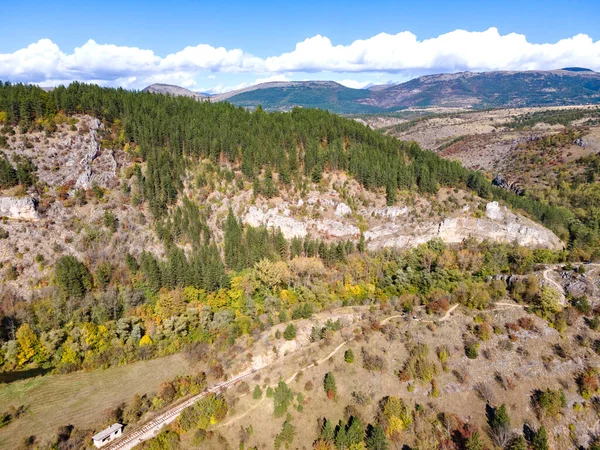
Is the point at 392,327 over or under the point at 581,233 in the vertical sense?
under

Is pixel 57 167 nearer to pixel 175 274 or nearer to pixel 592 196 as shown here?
pixel 175 274

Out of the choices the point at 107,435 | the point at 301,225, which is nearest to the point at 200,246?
the point at 301,225

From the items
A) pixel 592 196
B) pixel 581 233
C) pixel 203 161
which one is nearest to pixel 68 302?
pixel 203 161

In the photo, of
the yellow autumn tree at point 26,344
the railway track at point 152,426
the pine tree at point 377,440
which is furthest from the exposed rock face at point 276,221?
the pine tree at point 377,440

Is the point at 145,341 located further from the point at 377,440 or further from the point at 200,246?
the point at 377,440

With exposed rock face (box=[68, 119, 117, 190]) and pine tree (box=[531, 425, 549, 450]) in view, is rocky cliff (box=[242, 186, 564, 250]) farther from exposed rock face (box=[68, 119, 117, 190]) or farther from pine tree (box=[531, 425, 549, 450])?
pine tree (box=[531, 425, 549, 450])
